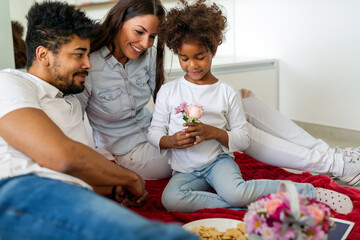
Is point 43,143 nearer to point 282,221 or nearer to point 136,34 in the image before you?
point 282,221

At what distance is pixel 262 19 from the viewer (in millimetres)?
3939

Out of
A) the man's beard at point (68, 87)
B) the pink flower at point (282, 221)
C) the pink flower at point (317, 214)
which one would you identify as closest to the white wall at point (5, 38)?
the man's beard at point (68, 87)

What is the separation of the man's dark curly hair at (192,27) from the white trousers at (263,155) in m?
0.55

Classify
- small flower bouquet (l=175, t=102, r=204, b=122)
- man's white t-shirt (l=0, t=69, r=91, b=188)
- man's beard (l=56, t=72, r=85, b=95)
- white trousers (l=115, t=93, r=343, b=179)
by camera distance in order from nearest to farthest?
man's white t-shirt (l=0, t=69, r=91, b=188)
man's beard (l=56, t=72, r=85, b=95)
small flower bouquet (l=175, t=102, r=204, b=122)
white trousers (l=115, t=93, r=343, b=179)

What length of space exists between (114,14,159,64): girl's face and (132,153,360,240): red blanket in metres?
0.72

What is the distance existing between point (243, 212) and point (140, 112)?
84 cm

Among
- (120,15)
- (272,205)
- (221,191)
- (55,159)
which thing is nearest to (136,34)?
(120,15)

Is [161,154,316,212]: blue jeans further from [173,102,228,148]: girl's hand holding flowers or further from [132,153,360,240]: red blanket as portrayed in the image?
[173,102,228,148]: girl's hand holding flowers

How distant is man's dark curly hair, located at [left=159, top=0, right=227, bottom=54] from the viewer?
1.94m

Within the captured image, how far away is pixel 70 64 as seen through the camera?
65.4 inches

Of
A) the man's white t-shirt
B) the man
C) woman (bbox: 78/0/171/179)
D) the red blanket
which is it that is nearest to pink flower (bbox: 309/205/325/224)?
the man

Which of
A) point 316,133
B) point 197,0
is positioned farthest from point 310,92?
point 197,0

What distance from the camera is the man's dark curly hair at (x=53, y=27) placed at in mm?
1639

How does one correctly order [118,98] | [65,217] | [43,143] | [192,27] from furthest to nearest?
[118,98] < [192,27] < [43,143] < [65,217]
